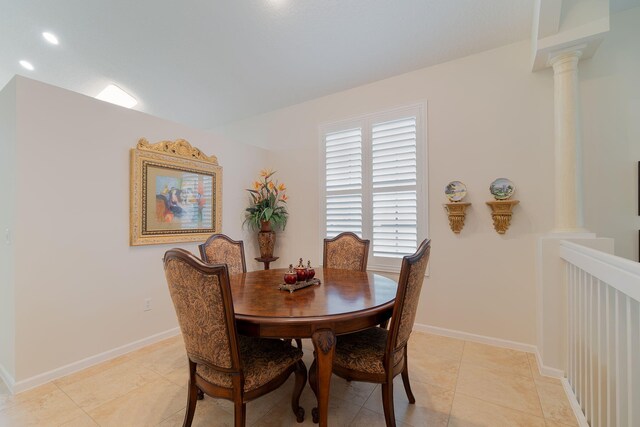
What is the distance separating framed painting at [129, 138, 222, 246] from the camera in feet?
8.89

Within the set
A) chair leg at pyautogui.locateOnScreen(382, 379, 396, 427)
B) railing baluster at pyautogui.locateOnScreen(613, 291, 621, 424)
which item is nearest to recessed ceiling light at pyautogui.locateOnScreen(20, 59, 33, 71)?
chair leg at pyautogui.locateOnScreen(382, 379, 396, 427)

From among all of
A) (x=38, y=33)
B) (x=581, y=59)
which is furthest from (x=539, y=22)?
(x=38, y=33)

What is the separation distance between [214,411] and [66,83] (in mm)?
4660

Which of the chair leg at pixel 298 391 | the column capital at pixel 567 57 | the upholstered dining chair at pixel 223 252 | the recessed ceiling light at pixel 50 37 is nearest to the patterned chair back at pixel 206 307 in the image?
the chair leg at pixel 298 391

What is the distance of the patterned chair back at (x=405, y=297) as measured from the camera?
138 cm

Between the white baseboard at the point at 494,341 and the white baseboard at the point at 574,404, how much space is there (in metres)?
0.09

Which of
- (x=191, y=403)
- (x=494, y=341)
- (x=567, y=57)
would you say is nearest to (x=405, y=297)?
(x=191, y=403)

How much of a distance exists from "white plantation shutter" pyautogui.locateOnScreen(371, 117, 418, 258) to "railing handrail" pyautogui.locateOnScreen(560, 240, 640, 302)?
1.47m

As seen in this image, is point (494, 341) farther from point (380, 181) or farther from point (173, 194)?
point (173, 194)

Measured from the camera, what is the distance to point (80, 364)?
2.27 metres

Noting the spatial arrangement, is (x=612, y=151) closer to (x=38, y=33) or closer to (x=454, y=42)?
(x=454, y=42)

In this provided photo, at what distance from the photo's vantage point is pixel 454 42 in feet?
8.76

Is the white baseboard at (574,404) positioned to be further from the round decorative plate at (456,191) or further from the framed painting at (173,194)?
the framed painting at (173,194)

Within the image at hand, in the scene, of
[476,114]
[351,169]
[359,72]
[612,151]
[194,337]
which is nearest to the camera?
[194,337]
